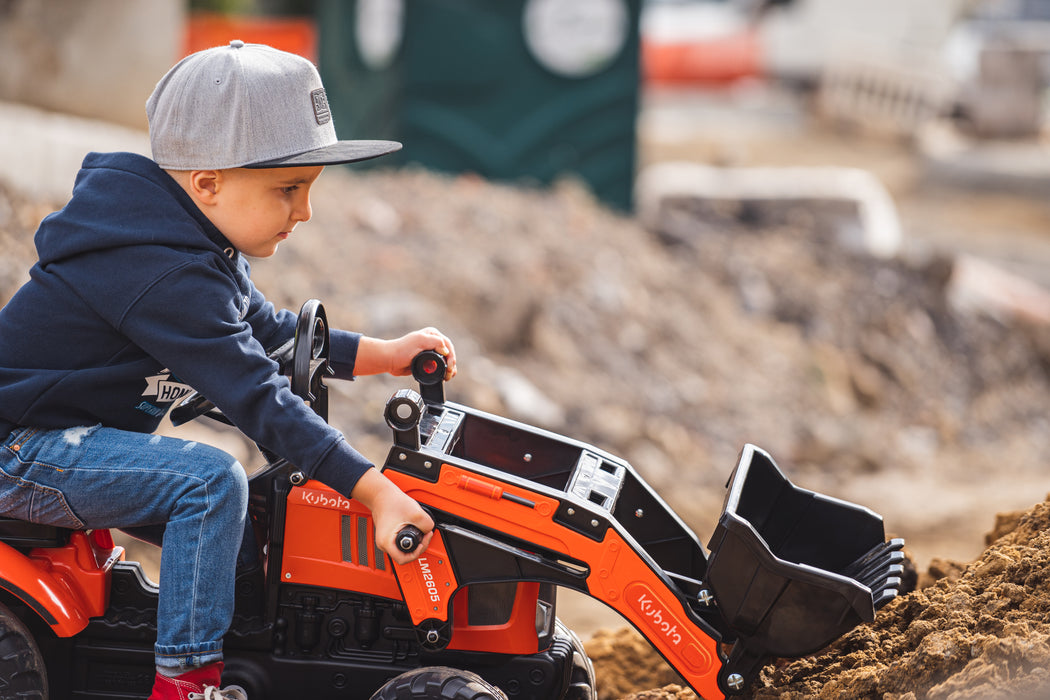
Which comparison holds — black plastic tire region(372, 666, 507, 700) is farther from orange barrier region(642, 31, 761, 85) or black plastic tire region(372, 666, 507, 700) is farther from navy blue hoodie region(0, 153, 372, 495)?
orange barrier region(642, 31, 761, 85)

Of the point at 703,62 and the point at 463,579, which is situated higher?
the point at 463,579

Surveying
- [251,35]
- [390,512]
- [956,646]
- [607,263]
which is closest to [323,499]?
[390,512]

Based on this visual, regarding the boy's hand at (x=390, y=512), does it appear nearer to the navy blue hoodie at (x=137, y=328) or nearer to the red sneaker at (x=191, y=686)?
the navy blue hoodie at (x=137, y=328)

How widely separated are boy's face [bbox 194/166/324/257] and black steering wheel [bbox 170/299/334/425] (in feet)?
0.57

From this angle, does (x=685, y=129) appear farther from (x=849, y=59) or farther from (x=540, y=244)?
(x=540, y=244)

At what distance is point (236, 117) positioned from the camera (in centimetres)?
225

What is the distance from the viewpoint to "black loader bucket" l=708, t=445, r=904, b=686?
2.32 m

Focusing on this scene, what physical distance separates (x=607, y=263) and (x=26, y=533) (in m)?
6.32

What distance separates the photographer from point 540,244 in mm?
8375

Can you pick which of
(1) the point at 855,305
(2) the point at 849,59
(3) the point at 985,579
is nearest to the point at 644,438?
(1) the point at 855,305

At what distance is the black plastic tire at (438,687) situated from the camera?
2324 mm

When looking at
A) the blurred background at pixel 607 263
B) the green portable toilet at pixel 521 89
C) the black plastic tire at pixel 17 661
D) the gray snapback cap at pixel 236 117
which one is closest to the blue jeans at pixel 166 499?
the black plastic tire at pixel 17 661

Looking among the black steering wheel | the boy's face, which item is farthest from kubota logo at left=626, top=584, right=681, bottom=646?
the boy's face

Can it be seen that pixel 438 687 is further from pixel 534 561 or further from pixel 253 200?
pixel 253 200
